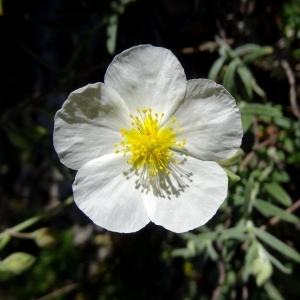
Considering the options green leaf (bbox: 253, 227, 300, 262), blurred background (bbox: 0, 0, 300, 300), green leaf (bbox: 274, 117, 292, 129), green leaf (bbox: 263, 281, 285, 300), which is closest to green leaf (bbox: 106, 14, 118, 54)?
blurred background (bbox: 0, 0, 300, 300)

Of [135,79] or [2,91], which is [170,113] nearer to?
[135,79]

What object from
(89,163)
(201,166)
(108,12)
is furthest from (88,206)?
(108,12)

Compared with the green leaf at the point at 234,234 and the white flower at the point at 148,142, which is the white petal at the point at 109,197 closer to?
the white flower at the point at 148,142

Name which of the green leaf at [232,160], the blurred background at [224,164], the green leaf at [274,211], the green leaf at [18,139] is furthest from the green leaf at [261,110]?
the green leaf at [18,139]

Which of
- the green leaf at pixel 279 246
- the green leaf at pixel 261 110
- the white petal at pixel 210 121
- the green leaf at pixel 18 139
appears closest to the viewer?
the white petal at pixel 210 121

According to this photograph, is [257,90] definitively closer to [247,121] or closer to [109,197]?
[247,121]

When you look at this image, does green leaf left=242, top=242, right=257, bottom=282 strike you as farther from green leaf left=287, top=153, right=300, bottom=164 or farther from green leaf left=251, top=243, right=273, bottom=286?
green leaf left=287, top=153, right=300, bottom=164
